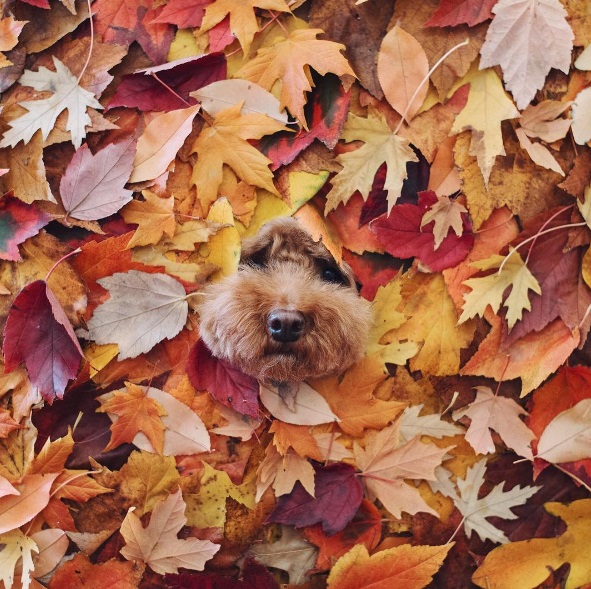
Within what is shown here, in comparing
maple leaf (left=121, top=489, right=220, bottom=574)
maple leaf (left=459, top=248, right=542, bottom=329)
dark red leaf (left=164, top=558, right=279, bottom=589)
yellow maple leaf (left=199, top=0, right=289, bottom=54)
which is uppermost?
yellow maple leaf (left=199, top=0, right=289, bottom=54)

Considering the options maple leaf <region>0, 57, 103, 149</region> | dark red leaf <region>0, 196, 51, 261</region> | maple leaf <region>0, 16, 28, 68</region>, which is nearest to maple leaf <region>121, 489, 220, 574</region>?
dark red leaf <region>0, 196, 51, 261</region>

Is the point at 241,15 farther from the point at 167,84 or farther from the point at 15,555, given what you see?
the point at 15,555

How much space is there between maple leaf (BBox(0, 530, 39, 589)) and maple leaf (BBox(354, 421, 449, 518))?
885 millimetres

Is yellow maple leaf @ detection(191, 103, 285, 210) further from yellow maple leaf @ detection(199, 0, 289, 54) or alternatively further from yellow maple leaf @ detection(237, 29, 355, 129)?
yellow maple leaf @ detection(199, 0, 289, 54)

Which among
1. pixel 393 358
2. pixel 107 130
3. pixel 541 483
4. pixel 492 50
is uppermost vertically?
pixel 492 50

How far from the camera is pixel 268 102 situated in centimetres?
189

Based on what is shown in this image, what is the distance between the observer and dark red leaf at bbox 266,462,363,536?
191cm

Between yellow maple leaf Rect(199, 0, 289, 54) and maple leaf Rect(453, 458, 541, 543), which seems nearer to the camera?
yellow maple leaf Rect(199, 0, 289, 54)

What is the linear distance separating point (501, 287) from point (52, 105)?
4.21 feet

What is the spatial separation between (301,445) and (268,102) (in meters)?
0.89

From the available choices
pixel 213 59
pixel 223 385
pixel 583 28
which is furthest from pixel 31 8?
pixel 583 28

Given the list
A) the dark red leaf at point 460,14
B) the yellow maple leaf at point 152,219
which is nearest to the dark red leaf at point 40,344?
the yellow maple leaf at point 152,219

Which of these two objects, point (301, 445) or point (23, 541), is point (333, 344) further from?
point (23, 541)

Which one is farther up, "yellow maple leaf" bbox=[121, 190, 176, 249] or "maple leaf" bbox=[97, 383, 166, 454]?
"yellow maple leaf" bbox=[121, 190, 176, 249]
